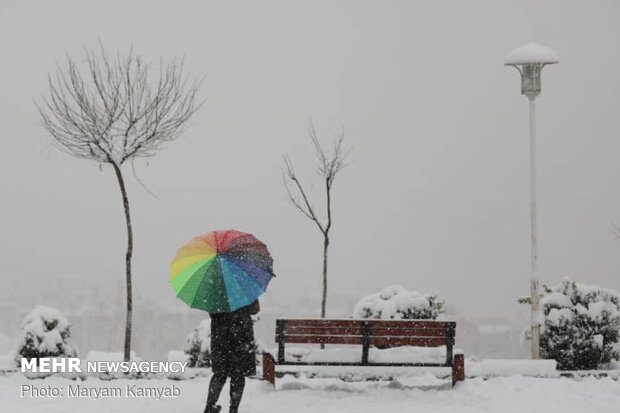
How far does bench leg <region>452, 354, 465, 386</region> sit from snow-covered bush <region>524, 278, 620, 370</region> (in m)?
3.25

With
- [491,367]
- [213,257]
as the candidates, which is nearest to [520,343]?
[491,367]

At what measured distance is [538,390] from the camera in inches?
417

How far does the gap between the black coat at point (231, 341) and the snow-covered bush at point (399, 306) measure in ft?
17.2

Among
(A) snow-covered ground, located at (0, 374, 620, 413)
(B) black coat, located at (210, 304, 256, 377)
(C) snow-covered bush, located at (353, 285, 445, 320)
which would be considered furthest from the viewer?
(C) snow-covered bush, located at (353, 285, 445, 320)

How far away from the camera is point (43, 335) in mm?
12938

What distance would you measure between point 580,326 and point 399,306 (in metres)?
2.74

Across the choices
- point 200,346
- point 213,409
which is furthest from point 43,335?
point 213,409

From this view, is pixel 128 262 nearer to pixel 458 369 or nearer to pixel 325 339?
pixel 325 339

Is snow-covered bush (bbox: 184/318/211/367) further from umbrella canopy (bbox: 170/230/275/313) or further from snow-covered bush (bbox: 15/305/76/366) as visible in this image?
umbrella canopy (bbox: 170/230/275/313)

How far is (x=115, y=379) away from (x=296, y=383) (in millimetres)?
2506

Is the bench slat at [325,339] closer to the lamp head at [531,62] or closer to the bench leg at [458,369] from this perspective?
the bench leg at [458,369]

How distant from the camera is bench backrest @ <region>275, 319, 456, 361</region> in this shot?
424 inches

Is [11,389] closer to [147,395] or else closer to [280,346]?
[147,395]

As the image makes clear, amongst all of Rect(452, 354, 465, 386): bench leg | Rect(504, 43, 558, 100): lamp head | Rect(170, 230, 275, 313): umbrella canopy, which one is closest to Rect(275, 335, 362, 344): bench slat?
Rect(452, 354, 465, 386): bench leg
